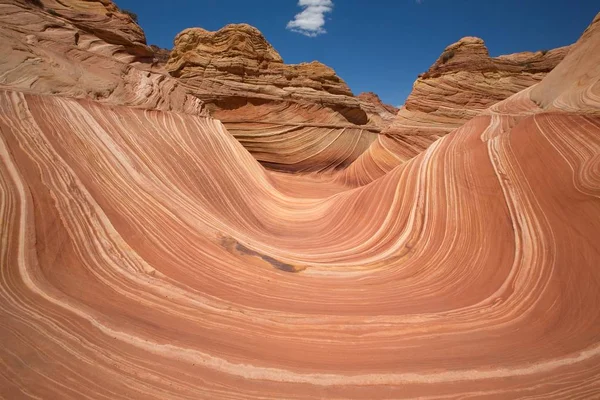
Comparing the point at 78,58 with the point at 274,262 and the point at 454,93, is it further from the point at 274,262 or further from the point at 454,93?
the point at 454,93

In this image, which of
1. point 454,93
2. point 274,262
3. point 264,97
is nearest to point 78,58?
point 274,262

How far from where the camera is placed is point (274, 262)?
285 centimetres

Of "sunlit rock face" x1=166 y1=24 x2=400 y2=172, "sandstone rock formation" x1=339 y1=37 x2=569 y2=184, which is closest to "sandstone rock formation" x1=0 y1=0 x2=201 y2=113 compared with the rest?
"sunlit rock face" x1=166 y1=24 x2=400 y2=172

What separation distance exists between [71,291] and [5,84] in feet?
10.2

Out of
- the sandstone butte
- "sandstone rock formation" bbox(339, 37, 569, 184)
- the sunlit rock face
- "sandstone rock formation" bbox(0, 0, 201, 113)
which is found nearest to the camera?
the sandstone butte

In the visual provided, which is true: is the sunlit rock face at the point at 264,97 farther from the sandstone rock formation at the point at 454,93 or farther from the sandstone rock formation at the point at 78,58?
the sandstone rock formation at the point at 78,58

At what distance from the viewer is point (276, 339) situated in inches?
71.6

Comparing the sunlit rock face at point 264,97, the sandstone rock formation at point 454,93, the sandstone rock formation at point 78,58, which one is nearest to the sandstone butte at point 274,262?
the sandstone rock formation at point 78,58

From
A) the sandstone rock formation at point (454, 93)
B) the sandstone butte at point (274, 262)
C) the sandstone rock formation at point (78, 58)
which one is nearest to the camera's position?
the sandstone butte at point (274, 262)

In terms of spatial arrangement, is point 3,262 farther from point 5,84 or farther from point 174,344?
point 5,84

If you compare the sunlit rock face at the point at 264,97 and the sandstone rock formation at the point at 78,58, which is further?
the sunlit rock face at the point at 264,97

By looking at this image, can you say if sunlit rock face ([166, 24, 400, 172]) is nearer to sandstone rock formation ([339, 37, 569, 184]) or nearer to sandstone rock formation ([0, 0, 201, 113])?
sandstone rock formation ([339, 37, 569, 184])

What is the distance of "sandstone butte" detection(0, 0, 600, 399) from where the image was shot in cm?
149

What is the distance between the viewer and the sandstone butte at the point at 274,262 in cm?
149
